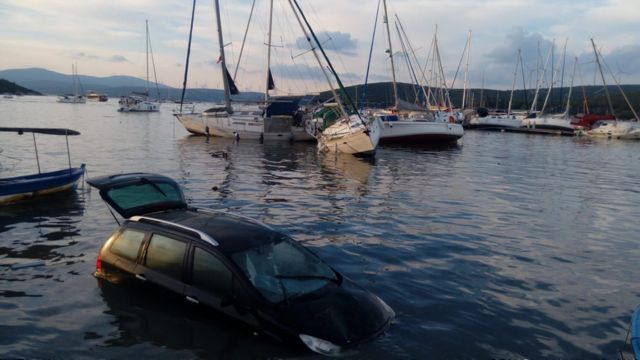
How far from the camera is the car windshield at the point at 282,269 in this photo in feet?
24.8

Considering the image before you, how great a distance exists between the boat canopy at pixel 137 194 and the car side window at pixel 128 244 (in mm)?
1176

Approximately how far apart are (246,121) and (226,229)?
39902 millimetres

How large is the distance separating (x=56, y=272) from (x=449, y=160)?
3033 centimetres

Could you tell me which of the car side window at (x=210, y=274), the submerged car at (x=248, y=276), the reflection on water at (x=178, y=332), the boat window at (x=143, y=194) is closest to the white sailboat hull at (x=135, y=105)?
the boat window at (x=143, y=194)

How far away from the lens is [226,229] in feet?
27.5

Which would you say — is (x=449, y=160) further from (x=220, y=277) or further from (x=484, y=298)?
(x=220, y=277)

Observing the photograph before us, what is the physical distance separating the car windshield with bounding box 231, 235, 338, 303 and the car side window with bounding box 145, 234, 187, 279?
3.69ft

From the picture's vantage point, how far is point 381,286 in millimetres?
10797

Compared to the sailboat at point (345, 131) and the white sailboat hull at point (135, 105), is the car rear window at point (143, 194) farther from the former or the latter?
the white sailboat hull at point (135, 105)

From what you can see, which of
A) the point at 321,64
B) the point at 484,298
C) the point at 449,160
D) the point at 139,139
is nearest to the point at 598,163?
the point at 449,160

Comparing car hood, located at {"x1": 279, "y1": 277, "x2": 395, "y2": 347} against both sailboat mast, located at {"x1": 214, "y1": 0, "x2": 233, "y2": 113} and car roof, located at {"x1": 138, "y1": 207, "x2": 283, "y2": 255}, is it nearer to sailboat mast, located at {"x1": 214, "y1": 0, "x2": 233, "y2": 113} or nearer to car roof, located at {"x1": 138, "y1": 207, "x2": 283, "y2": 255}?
car roof, located at {"x1": 138, "y1": 207, "x2": 283, "y2": 255}

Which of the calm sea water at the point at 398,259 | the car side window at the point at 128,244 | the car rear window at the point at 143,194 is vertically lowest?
the calm sea water at the point at 398,259

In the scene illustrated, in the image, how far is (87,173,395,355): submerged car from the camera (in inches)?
288

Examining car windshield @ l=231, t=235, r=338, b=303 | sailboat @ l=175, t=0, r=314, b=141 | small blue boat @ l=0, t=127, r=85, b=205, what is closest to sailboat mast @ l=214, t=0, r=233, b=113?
sailboat @ l=175, t=0, r=314, b=141
